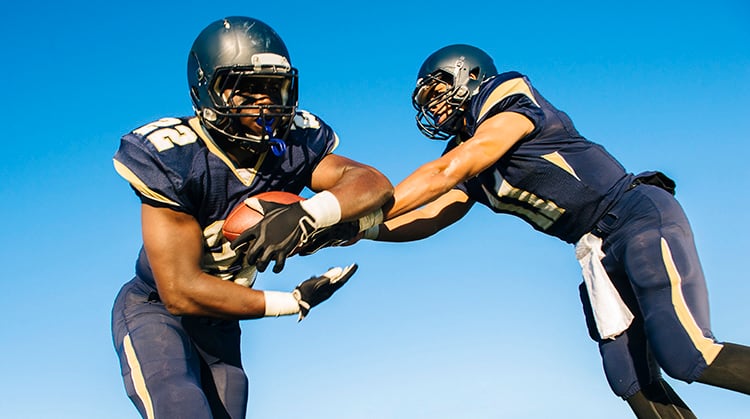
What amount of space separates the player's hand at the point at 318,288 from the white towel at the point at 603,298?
4.97 feet

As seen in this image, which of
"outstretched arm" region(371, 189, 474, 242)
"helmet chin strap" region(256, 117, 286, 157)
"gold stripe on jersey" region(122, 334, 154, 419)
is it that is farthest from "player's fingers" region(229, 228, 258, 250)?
"outstretched arm" region(371, 189, 474, 242)

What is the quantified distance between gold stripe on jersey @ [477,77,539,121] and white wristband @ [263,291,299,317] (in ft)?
5.23

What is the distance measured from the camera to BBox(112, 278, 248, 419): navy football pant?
13.2 feet

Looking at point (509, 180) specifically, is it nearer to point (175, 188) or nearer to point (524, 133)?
point (524, 133)

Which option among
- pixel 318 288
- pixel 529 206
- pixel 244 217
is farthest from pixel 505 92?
pixel 244 217

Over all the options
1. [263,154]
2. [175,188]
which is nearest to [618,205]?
[263,154]

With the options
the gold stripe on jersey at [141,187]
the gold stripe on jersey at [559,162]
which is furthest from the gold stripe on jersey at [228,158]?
the gold stripe on jersey at [559,162]

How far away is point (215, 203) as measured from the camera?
4.26 m

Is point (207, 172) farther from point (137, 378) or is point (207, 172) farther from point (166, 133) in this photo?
point (137, 378)

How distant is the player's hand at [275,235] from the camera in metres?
3.86

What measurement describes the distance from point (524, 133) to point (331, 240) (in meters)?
1.30

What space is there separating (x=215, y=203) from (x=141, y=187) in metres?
0.40

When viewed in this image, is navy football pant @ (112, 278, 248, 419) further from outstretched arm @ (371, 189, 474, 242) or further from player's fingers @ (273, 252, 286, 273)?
outstretched arm @ (371, 189, 474, 242)

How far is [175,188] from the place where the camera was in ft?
13.2
